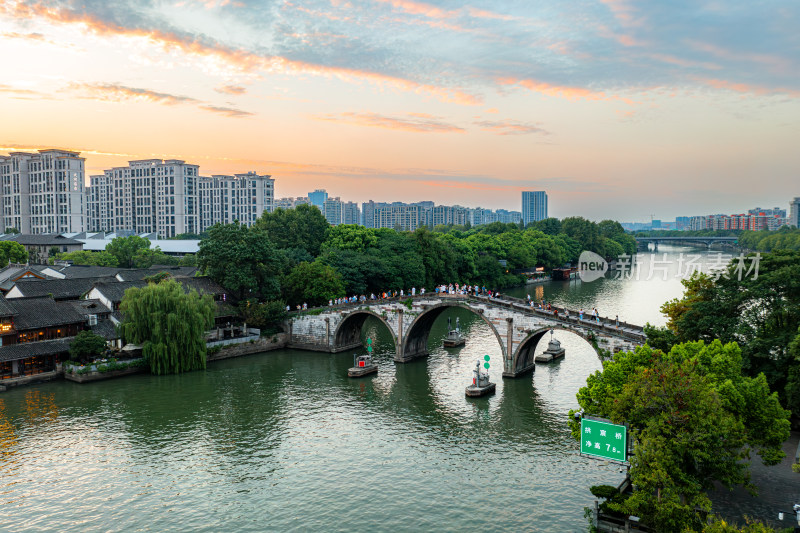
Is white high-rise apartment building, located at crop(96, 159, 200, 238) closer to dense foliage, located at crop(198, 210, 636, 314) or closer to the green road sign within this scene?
dense foliage, located at crop(198, 210, 636, 314)

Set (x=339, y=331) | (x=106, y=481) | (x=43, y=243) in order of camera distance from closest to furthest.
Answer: (x=106, y=481), (x=339, y=331), (x=43, y=243)

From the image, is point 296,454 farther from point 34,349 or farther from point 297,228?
point 297,228

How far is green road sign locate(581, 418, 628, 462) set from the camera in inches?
991

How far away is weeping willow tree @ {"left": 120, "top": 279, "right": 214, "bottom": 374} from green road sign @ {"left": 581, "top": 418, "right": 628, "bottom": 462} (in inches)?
1555

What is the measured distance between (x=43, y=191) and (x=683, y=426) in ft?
627

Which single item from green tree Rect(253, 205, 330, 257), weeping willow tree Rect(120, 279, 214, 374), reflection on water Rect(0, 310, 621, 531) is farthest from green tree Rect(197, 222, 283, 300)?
green tree Rect(253, 205, 330, 257)

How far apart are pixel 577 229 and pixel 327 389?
138743mm

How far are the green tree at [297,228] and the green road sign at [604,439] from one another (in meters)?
63.2

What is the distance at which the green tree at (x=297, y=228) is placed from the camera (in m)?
87.2

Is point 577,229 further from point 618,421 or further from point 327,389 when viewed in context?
point 618,421

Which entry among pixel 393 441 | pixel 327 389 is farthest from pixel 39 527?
pixel 327 389

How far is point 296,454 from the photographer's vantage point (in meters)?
36.3

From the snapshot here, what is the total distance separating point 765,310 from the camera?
3775 cm

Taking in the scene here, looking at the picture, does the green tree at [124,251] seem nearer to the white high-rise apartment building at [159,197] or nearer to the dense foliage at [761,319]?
the white high-rise apartment building at [159,197]
